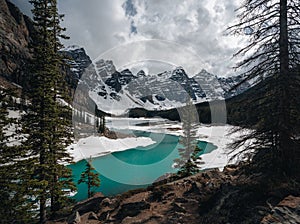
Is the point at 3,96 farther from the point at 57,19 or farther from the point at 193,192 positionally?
the point at 193,192

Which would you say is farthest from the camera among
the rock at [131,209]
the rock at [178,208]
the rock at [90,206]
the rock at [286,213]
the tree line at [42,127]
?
the rock at [90,206]

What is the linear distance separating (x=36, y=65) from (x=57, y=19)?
12.3 ft

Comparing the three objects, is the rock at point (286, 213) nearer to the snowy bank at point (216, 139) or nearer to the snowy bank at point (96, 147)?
the snowy bank at point (216, 139)

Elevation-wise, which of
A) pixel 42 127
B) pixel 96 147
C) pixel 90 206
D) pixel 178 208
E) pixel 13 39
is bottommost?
pixel 96 147

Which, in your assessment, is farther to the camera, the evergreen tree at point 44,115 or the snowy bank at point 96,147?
the snowy bank at point 96,147

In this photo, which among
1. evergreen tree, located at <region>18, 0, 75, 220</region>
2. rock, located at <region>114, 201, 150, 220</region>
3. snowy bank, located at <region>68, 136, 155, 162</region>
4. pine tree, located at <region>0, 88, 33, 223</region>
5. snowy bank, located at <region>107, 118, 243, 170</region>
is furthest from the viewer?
snowy bank, located at <region>68, 136, 155, 162</region>

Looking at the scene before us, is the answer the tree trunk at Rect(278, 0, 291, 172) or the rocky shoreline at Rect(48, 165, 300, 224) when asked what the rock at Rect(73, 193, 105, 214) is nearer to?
the rocky shoreline at Rect(48, 165, 300, 224)

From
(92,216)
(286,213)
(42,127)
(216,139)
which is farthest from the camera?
(216,139)

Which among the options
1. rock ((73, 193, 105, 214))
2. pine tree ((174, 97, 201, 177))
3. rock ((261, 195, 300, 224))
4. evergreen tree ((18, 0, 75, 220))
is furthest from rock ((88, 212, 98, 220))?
pine tree ((174, 97, 201, 177))

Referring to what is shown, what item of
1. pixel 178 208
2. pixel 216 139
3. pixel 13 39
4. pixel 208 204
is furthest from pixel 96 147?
pixel 13 39

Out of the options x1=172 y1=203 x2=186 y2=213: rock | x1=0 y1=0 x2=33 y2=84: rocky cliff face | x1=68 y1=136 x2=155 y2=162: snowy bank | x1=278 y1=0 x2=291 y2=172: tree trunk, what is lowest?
x1=68 y1=136 x2=155 y2=162: snowy bank

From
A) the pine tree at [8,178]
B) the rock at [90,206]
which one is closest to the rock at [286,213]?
the rock at [90,206]

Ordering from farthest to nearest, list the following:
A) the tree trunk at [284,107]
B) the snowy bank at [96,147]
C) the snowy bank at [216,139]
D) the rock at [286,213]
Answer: the snowy bank at [96,147], the snowy bank at [216,139], the tree trunk at [284,107], the rock at [286,213]

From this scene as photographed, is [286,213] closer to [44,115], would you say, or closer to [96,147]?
[44,115]
